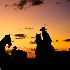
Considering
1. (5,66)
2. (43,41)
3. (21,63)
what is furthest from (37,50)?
(5,66)

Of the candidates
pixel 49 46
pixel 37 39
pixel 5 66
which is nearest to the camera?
pixel 5 66

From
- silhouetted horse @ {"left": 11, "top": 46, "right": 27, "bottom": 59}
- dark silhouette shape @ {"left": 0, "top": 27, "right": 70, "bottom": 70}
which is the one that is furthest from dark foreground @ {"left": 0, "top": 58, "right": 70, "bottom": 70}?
silhouetted horse @ {"left": 11, "top": 46, "right": 27, "bottom": 59}

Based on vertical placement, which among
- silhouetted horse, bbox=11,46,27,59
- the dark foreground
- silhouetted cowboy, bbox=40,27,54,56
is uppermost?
silhouetted cowboy, bbox=40,27,54,56

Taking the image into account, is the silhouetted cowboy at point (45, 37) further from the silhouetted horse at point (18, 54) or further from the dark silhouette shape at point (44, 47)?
the silhouetted horse at point (18, 54)

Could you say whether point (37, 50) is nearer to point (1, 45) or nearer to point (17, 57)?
point (17, 57)

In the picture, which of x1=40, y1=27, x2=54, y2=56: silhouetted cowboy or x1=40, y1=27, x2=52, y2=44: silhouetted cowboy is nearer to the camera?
x1=40, y1=27, x2=54, y2=56: silhouetted cowboy

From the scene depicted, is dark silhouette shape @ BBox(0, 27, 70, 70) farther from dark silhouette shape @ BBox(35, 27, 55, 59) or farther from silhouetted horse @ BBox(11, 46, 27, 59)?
silhouetted horse @ BBox(11, 46, 27, 59)

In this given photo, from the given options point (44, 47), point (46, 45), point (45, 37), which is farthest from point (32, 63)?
point (45, 37)

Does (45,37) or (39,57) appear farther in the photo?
(45,37)

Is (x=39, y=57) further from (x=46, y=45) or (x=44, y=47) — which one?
(x=46, y=45)

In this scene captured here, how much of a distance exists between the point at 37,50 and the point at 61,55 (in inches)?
86.3

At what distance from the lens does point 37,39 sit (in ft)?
54.7

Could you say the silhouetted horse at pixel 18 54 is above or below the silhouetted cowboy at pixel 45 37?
below

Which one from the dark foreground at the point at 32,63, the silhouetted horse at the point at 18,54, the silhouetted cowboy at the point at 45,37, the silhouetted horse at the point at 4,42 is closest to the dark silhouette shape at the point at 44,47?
the silhouetted cowboy at the point at 45,37
